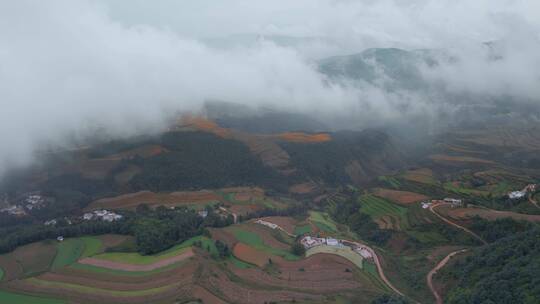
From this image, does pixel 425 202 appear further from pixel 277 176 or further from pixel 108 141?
pixel 108 141

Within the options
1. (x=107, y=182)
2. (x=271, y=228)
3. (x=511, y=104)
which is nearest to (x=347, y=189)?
(x=271, y=228)

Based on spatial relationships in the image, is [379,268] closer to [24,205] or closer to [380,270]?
[380,270]

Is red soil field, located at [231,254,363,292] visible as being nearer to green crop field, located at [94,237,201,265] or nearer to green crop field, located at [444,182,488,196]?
green crop field, located at [94,237,201,265]

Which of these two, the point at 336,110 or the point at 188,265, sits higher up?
the point at 336,110

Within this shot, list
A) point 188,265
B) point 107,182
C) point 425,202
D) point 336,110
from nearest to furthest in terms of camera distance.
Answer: point 188,265
point 425,202
point 107,182
point 336,110

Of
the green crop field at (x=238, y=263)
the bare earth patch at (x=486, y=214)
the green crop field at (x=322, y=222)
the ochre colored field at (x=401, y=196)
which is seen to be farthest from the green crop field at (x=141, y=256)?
the bare earth patch at (x=486, y=214)

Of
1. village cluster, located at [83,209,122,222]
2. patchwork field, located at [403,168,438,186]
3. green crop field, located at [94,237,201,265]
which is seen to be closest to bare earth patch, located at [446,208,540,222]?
patchwork field, located at [403,168,438,186]

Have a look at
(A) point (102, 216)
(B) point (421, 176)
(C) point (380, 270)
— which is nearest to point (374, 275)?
(C) point (380, 270)
